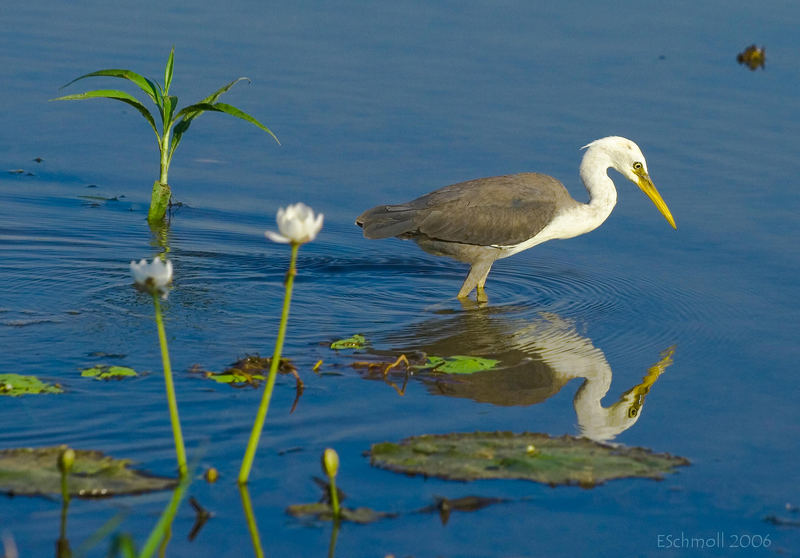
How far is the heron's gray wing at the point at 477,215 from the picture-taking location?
8.58 m

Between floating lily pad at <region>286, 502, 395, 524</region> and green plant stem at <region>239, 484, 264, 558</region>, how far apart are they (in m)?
0.16

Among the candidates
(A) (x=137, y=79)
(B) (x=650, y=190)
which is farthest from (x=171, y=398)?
(B) (x=650, y=190)

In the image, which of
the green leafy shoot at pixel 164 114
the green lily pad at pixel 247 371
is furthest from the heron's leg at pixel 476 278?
the green lily pad at pixel 247 371

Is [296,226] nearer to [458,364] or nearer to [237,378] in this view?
[237,378]

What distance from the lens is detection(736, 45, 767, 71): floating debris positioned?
516 inches

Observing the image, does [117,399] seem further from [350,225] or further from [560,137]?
[560,137]

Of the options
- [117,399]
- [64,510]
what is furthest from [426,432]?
[64,510]

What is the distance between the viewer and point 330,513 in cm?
495

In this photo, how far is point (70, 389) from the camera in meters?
6.29

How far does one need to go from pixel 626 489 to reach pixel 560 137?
20.6 ft

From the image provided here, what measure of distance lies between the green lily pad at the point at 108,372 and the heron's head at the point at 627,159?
4.16 meters

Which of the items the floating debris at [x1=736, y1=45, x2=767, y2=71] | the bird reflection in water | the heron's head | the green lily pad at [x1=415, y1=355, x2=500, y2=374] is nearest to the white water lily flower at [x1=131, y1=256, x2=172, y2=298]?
the bird reflection in water

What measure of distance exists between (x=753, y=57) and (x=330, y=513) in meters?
9.84

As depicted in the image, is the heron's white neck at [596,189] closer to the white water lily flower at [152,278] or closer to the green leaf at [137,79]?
the green leaf at [137,79]
